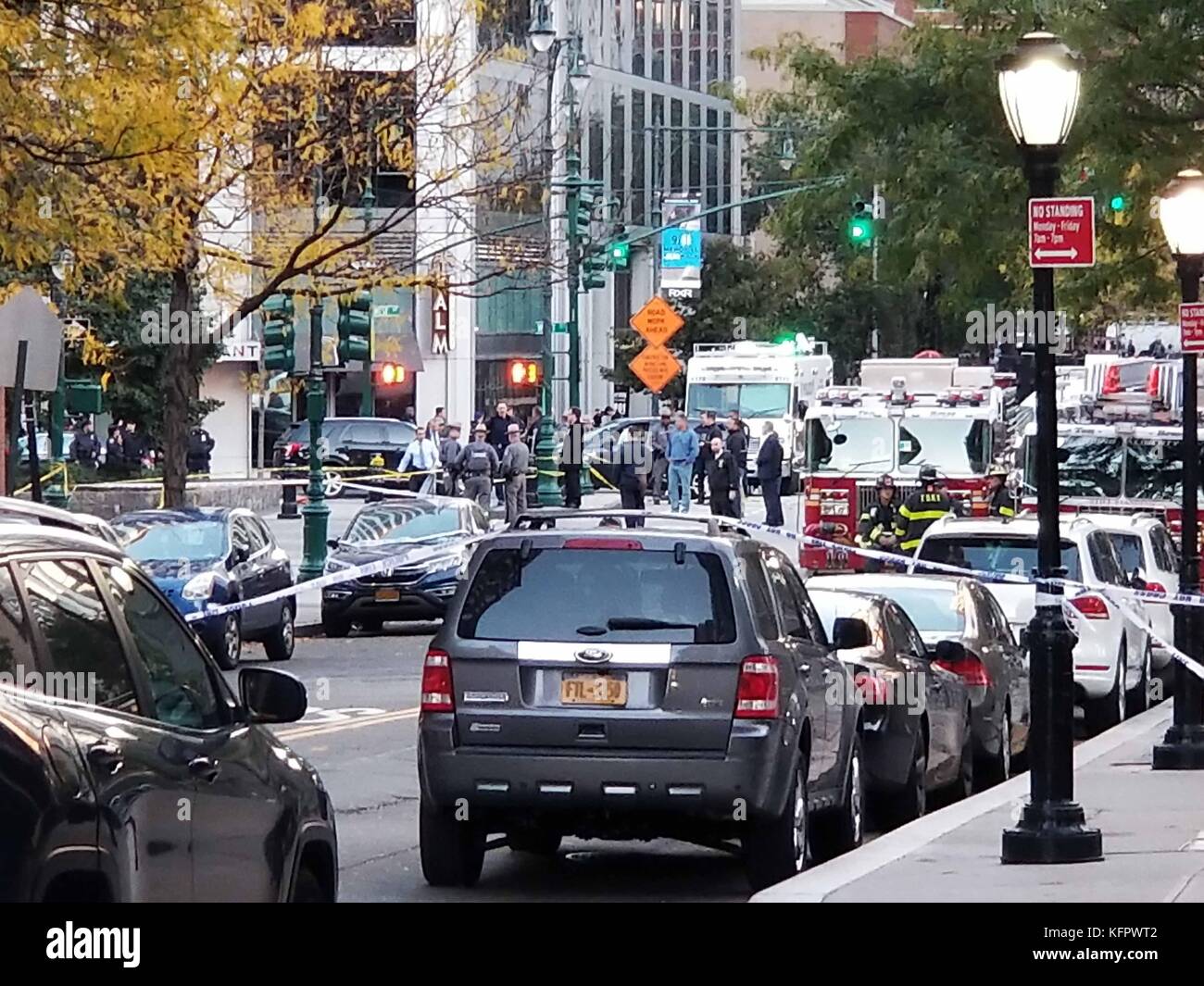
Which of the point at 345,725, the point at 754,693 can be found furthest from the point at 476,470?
the point at 754,693

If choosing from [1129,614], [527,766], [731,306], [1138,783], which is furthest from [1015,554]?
[731,306]

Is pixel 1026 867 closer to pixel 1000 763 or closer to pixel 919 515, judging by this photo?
pixel 1000 763

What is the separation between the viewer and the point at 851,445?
35.5m

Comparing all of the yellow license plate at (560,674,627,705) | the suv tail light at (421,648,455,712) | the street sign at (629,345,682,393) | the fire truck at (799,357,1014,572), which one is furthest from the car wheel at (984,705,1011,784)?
the street sign at (629,345,682,393)

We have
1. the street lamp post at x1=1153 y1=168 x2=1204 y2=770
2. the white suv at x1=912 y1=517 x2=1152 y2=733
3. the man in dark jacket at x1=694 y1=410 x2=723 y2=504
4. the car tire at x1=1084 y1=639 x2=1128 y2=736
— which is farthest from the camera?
the man in dark jacket at x1=694 y1=410 x2=723 y2=504

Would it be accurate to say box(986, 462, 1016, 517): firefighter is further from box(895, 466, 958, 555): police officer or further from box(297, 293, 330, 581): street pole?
box(297, 293, 330, 581): street pole

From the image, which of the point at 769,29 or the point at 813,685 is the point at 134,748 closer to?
the point at 813,685

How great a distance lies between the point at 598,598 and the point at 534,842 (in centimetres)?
192

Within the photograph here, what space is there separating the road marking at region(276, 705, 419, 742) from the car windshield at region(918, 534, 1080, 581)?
4.70 m

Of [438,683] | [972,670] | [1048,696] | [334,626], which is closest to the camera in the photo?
[438,683]

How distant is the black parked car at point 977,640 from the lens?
1648 centimetres

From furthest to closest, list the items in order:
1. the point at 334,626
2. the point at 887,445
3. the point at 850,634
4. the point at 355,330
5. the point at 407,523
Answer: the point at 887,445, the point at 355,330, the point at 407,523, the point at 334,626, the point at 850,634

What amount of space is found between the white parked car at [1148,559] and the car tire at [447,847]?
40.2ft

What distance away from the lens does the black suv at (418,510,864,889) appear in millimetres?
10992
